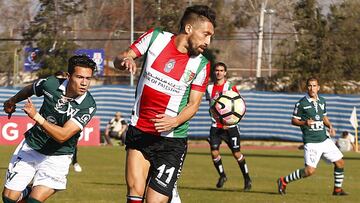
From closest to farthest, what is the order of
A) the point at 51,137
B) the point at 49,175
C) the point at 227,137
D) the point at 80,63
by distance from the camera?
the point at 80,63
the point at 51,137
the point at 49,175
the point at 227,137

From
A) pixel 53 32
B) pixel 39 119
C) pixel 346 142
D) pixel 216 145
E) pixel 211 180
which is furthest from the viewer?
pixel 53 32

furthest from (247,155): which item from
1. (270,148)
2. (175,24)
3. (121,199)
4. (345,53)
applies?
(175,24)

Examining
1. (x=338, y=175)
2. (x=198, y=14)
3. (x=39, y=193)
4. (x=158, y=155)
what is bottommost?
(x=338, y=175)

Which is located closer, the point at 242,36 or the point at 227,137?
the point at 227,137

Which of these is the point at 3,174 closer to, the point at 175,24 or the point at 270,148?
the point at 270,148

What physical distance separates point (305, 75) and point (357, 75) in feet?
11.3

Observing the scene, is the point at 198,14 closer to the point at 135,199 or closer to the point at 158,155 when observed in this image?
the point at 158,155

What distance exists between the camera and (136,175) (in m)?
9.31

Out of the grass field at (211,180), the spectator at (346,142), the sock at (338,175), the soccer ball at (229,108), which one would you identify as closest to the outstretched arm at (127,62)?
the soccer ball at (229,108)

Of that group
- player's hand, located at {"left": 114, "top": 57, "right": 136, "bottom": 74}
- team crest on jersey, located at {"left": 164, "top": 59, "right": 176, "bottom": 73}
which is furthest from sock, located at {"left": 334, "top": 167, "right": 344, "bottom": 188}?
player's hand, located at {"left": 114, "top": 57, "right": 136, "bottom": 74}

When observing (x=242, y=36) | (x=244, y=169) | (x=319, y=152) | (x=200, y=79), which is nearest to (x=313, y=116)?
(x=319, y=152)

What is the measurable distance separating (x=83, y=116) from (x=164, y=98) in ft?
3.41

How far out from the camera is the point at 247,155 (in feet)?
101

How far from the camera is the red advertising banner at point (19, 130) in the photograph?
3238 cm
